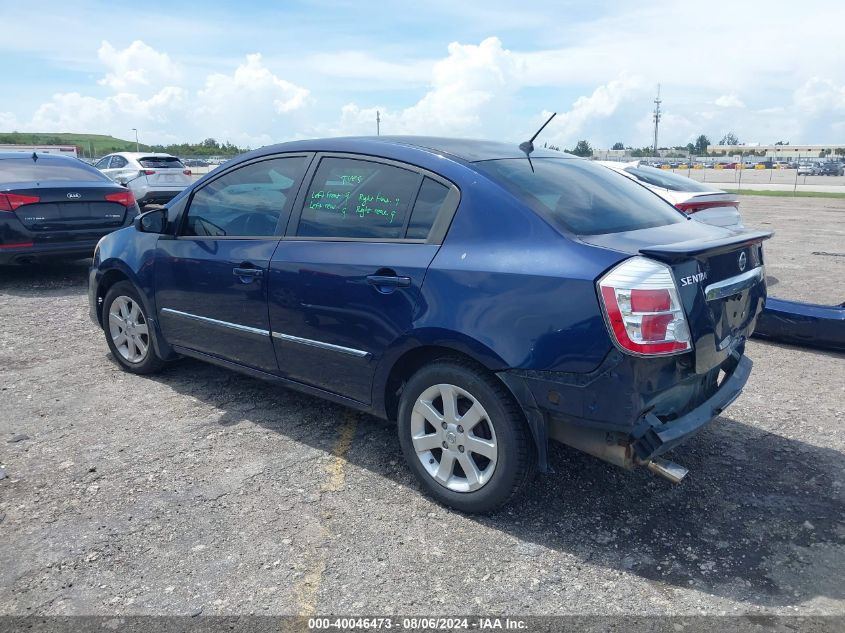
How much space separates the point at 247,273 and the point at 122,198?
564 cm

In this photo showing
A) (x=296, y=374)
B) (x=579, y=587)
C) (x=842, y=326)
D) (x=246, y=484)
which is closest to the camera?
(x=579, y=587)

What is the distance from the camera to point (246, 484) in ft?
11.5

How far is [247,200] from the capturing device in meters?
4.18

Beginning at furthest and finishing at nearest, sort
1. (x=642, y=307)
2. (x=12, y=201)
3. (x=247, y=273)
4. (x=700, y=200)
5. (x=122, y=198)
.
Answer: (x=122, y=198) < (x=700, y=200) < (x=12, y=201) < (x=247, y=273) < (x=642, y=307)

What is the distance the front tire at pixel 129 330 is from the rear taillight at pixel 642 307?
340 cm

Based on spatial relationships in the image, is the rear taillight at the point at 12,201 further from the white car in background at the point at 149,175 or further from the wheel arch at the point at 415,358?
the white car in background at the point at 149,175

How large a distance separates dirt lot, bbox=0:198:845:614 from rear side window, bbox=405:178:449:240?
130 cm

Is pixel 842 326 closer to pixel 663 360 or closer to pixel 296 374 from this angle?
pixel 663 360

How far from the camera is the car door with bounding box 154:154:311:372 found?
3936 millimetres

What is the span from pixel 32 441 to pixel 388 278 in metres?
2.45

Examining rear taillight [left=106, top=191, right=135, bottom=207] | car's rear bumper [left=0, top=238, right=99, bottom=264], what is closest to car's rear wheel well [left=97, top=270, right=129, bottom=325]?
car's rear bumper [left=0, top=238, right=99, bottom=264]

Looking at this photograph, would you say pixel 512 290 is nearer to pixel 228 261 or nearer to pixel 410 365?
pixel 410 365

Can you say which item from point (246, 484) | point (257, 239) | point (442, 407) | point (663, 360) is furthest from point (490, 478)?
point (257, 239)

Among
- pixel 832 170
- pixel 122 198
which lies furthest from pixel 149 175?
pixel 832 170
